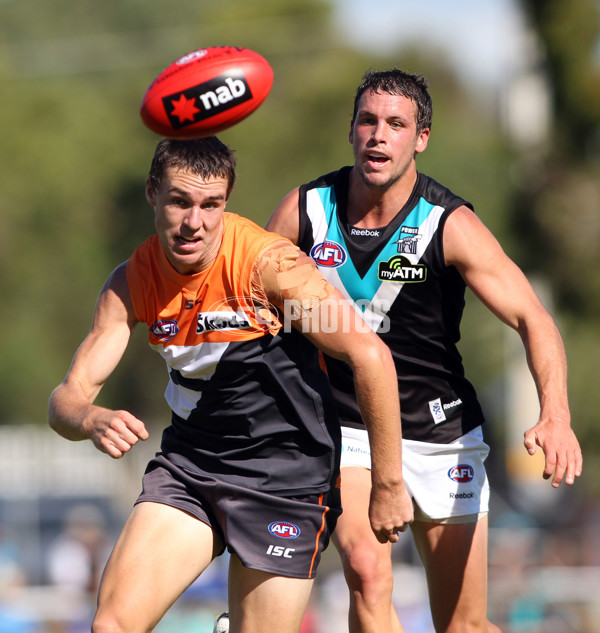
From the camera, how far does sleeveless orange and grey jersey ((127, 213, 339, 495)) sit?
4.44m

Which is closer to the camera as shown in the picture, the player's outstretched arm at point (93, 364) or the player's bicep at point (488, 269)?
the player's outstretched arm at point (93, 364)

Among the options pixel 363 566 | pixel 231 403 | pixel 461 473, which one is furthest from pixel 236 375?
pixel 461 473

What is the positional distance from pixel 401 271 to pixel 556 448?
112cm

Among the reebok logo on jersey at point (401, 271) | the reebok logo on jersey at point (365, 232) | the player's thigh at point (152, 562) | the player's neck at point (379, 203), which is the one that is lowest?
the player's thigh at point (152, 562)

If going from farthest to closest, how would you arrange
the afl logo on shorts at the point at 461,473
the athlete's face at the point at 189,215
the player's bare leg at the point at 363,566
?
1. the afl logo on shorts at the point at 461,473
2. the player's bare leg at the point at 363,566
3. the athlete's face at the point at 189,215

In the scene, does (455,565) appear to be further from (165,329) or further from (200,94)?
(200,94)

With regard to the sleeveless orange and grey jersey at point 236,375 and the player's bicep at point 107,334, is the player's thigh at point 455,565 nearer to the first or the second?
the sleeveless orange and grey jersey at point 236,375

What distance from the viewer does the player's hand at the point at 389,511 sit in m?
4.36

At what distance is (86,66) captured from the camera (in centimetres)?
4119

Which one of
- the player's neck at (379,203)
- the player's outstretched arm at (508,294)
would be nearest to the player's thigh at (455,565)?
the player's outstretched arm at (508,294)

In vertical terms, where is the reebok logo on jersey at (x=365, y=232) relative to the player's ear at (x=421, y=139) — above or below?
below

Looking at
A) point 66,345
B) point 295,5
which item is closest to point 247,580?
point 66,345

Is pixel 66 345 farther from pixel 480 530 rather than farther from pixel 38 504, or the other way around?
pixel 480 530

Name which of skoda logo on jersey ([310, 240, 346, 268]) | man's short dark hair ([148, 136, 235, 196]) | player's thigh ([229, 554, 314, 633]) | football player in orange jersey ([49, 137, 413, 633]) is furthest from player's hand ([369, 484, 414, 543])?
man's short dark hair ([148, 136, 235, 196])
